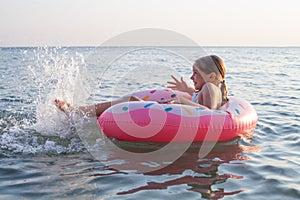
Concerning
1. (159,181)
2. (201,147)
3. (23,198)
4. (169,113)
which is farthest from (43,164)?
(201,147)

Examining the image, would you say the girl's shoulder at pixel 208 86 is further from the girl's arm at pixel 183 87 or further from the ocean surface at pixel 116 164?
the girl's arm at pixel 183 87

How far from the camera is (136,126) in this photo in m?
5.41

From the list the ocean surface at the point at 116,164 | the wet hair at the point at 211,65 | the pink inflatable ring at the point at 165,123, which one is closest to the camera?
the ocean surface at the point at 116,164

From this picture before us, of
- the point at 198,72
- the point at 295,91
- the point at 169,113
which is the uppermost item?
the point at 198,72

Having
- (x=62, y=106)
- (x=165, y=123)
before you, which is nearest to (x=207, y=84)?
(x=165, y=123)

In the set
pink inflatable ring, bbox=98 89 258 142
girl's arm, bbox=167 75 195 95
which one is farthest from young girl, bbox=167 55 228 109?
girl's arm, bbox=167 75 195 95

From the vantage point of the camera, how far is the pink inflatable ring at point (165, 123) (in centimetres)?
541

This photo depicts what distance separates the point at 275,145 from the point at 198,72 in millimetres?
1562

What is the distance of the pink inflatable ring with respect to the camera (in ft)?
17.8

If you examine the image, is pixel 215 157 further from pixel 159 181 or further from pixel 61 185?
pixel 61 185

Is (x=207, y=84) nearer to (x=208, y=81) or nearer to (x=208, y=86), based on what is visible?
(x=208, y=86)

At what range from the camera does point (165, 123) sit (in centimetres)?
541

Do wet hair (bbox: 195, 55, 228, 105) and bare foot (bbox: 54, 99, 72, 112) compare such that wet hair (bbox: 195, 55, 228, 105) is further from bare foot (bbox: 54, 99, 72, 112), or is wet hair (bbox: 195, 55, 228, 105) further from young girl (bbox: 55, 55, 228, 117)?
bare foot (bbox: 54, 99, 72, 112)

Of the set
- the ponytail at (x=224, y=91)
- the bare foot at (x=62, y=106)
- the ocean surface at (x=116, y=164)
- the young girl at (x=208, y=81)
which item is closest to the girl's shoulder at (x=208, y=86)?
the young girl at (x=208, y=81)
